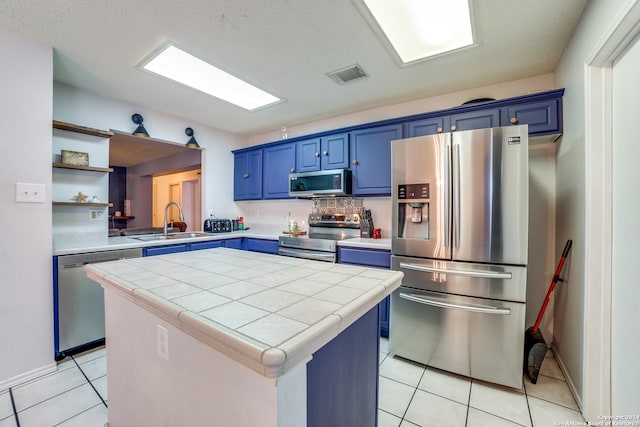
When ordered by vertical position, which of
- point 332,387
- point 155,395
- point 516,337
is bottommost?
point 516,337

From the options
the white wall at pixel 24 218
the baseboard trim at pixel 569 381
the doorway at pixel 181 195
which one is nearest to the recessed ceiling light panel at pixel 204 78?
the white wall at pixel 24 218

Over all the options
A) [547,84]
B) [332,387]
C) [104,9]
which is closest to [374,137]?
[547,84]

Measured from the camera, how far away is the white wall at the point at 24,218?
1774 mm

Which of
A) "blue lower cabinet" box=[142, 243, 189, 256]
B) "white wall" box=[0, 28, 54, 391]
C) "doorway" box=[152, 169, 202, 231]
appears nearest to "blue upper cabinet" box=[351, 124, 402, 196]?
"blue lower cabinet" box=[142, 243, 189, 256]

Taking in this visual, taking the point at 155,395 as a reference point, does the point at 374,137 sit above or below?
above

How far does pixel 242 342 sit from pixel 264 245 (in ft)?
9.46

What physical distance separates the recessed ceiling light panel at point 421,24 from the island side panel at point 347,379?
5.64 ft

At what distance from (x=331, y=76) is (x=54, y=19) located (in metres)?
1.92

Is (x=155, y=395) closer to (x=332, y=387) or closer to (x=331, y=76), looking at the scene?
(x=332, y=387)

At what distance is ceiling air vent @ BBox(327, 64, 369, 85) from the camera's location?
2.26 metres

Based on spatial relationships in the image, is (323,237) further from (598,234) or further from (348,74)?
(598,234)

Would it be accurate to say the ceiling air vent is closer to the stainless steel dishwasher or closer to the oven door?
the oven door

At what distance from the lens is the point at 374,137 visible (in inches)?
110

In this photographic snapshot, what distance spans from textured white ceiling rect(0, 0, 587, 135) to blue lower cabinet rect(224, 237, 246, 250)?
1.69m
